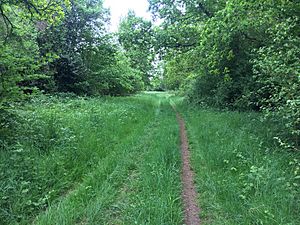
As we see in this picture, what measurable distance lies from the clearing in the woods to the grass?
1cm

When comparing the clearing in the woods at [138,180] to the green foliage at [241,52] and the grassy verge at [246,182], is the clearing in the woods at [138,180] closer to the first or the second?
the grassy verge at [246,182]

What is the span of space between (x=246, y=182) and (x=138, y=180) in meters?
1.84

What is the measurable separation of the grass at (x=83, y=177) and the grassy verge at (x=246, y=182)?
21.4 inches

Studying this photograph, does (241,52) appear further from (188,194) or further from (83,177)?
(83,177)

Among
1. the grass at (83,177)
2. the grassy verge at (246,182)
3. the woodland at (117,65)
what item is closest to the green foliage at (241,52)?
the woodland at (117,65)

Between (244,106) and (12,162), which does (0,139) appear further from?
(244,106)

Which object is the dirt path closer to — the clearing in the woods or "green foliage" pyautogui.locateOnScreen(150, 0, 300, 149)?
the clearing in the woods

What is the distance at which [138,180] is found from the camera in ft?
14.4

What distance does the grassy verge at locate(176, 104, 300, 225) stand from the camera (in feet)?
10.4

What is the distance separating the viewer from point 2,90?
550cm

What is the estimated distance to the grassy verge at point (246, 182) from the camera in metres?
3.18

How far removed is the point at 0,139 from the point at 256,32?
9.97m

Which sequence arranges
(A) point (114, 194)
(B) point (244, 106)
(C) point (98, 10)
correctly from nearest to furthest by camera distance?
(A) point (114, 194)
(B) point (244, 106)
(C) point (98, 10)

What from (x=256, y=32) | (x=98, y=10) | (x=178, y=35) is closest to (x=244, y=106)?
(x=256, y=32)
